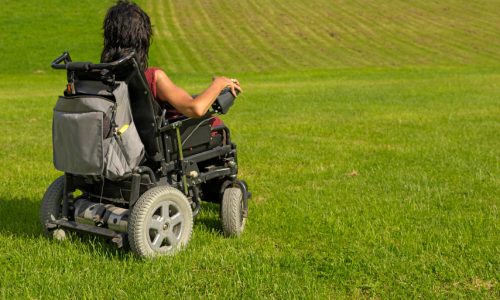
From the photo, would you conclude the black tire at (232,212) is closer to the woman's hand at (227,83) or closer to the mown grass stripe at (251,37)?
the woman's hand at (227,83)

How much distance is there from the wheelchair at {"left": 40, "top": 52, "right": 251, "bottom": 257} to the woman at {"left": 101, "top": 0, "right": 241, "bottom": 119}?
0.53ft

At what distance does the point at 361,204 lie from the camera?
7312mm

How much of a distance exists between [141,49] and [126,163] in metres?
1.00

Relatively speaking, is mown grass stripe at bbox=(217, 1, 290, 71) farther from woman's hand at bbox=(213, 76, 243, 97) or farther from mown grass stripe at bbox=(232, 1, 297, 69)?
woman's hand at bbox=(213, 76, 243, 97)

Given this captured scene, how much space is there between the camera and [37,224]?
6.38m

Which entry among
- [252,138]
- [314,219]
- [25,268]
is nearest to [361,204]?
[314,219]

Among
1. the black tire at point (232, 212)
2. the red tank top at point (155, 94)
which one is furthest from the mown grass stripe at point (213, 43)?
the red tank top at point (155, 94)

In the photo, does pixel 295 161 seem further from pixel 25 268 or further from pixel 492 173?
pixel 25 268

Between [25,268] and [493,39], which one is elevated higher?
[25,268]

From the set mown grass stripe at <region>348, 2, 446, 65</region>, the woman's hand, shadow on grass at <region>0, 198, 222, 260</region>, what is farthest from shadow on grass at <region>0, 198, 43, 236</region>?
mown grass stripe at <region>348, 2, 446, 65</region>

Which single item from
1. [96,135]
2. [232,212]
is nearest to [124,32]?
[96,135]

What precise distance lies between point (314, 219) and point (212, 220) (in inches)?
43.9

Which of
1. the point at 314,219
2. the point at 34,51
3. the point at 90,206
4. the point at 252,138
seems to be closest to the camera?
the point at 90,206

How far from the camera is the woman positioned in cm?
519
